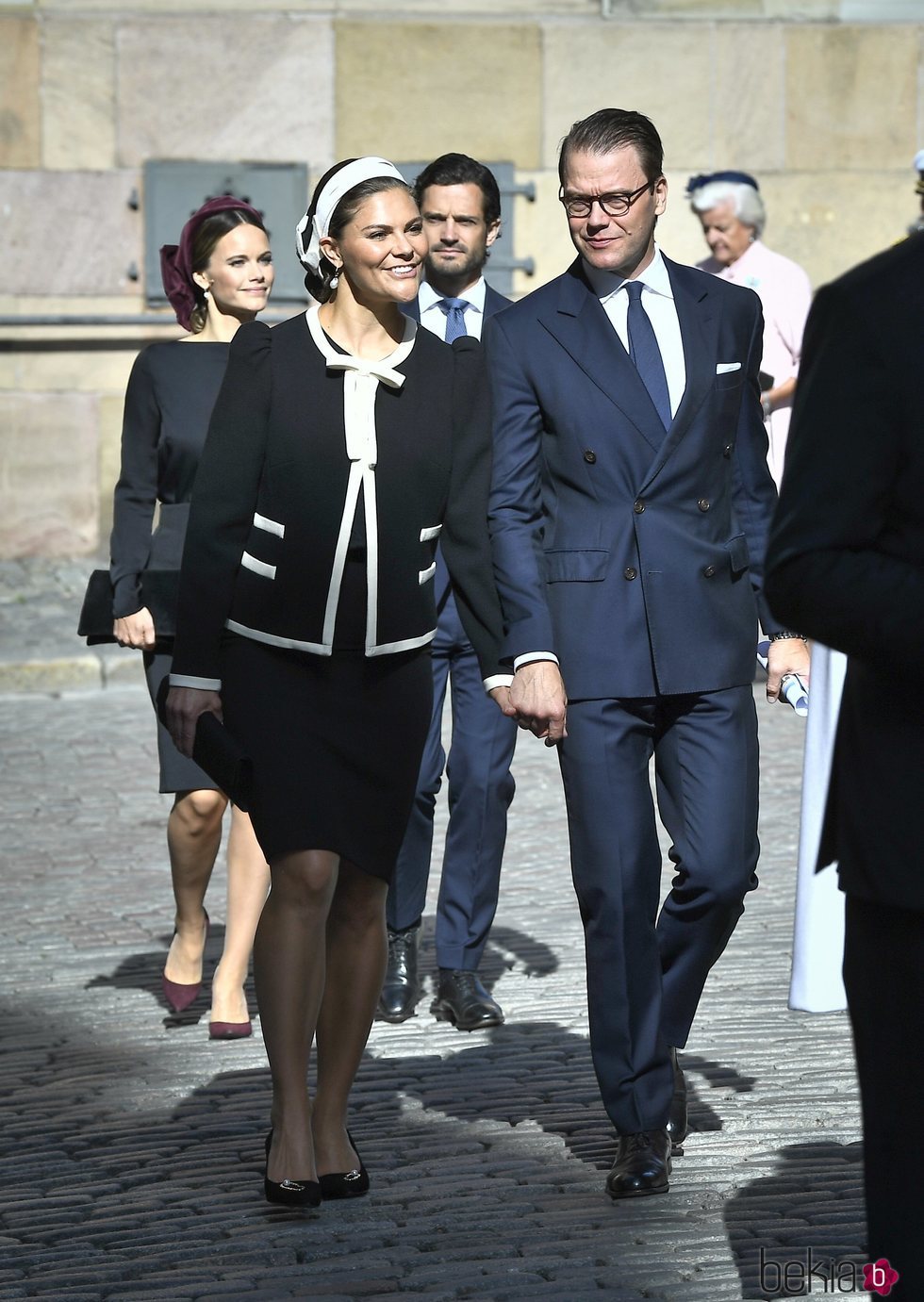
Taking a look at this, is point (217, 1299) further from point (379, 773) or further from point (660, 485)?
point (660, 485)

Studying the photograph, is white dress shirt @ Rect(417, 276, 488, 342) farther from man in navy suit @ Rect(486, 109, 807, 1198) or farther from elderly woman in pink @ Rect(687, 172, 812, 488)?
elderly woman in pink @ Rect(687, 172, 812, 488)

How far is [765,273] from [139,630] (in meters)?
4.93

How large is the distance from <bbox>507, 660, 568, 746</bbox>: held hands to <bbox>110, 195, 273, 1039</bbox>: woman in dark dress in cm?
162

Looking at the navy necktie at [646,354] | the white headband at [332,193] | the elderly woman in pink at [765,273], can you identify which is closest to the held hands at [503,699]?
the navy necktie at [646,354]

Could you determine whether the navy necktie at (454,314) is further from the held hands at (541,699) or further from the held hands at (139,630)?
the held hands at (541,699)

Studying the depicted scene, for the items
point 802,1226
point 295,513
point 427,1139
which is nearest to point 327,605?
point 295,513

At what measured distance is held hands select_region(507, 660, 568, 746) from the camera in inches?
171

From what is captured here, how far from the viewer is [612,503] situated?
4.46 meters

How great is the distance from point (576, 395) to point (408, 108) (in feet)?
36.7

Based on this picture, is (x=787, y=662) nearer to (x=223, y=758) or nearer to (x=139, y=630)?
(x=223, y=758)

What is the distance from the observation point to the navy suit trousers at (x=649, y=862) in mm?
4410

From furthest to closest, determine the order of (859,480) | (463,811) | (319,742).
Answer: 1. (463,811)
2. (319,742)
3. (859,480)

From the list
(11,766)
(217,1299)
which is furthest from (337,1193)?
(11,766)

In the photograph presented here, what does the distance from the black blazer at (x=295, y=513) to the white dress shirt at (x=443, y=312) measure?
1.89 meters
